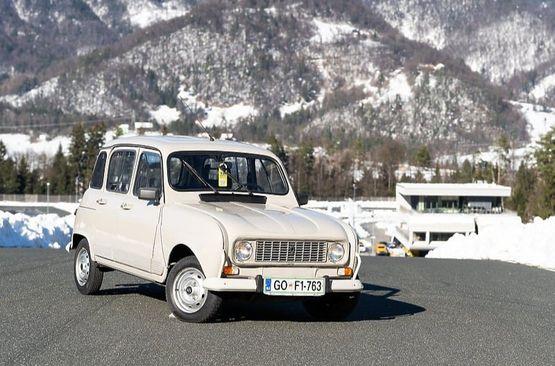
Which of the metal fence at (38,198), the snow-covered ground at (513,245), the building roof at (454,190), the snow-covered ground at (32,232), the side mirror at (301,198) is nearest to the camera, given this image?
the side mirror at (301,198)

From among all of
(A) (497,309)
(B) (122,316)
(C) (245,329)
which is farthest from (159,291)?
(A) (497,309)

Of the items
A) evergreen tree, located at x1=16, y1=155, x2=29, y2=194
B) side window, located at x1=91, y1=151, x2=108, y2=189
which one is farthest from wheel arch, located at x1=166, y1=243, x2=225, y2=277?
evergreen tree, located at x1=16, y1=155, x2=29, y2=194

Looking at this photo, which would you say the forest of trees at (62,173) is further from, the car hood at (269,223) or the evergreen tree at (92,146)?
the car hood at (269,223)

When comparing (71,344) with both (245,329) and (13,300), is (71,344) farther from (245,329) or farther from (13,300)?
(13,300)

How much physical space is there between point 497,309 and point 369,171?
163m

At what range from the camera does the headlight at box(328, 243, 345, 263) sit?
1003 centimetres

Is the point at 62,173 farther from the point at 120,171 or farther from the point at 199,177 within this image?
the point at 199,177

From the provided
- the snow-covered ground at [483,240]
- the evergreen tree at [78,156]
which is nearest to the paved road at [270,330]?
the snow-covered ground at [483,240]

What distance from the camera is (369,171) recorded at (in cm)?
17425

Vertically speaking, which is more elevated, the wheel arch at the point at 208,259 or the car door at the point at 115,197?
the car door at the point at 115,197

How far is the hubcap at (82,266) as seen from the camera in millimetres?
12156

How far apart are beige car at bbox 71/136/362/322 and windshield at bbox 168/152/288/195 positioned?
0.01 meters

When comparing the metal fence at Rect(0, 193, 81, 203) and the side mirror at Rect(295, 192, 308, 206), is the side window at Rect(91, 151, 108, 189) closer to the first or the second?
the side mirror at Rect(295, 192, 308, 206)

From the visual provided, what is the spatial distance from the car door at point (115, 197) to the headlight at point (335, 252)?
253cm
